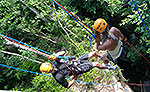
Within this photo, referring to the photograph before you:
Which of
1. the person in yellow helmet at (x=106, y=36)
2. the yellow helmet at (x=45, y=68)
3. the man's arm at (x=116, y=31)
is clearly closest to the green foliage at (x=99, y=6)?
the man's arm at (x=116, y=31)

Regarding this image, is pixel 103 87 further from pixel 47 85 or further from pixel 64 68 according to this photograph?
pixel 47 85

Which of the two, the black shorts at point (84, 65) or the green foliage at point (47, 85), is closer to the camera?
the black shorts at point (84, 65)

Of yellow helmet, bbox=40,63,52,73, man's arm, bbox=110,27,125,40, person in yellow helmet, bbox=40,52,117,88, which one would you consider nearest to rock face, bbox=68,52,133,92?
person in yellow helmet, bbox=40,52,117,88

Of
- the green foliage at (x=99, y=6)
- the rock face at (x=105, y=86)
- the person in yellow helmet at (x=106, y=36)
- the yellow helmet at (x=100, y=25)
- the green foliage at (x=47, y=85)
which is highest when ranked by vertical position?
the green foliage at (x=99, y=6)

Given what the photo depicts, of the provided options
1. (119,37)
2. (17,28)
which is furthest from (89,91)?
(17,28)

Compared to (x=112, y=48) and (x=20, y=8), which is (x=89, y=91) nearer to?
(x=112, y=48)

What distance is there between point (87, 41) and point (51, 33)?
138 centimetres

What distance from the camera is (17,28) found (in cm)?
446

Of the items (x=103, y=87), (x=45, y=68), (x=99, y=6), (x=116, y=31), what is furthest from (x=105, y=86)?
(x=99, y=6)

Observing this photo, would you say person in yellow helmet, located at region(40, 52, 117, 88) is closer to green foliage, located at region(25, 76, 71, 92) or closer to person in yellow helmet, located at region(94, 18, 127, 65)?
person in yellow helmet, located at region(94, 18, 127, 65)

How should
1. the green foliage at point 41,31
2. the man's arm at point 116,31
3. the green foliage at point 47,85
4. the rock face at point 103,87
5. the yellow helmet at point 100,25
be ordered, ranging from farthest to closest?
1. the green foliage at point 41,31
2. the green foliage at point 47,85
3. the rock face at point 103,87
4. the man's arm at point 116,31
5. the yellow helmet at point 100,25

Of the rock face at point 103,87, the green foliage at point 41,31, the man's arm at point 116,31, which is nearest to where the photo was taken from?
the man's arm at point 116,31

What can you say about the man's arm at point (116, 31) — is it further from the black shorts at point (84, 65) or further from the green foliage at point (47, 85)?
the green foliage at point (47, 85)

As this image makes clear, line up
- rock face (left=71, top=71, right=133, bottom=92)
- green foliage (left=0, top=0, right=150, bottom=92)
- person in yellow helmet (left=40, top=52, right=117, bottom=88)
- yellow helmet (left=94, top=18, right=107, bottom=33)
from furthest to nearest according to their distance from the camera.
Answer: green foliage (left=0, top=0, right=150, bottom=92) → rock face (left=71, top=71, right=133, bottom=92) → person in yellow helmet (left=40, top=52, right=117, bottom=88) → yellow helmet (left=94, top=18, right=107, bottom=33)
